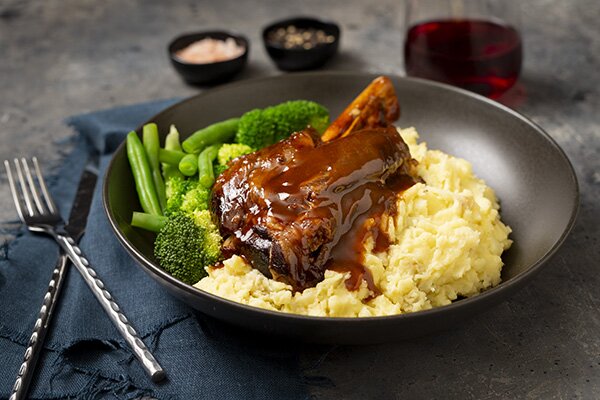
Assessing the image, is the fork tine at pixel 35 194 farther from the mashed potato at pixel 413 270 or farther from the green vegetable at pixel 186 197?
the mashed potato at pixel 413 270

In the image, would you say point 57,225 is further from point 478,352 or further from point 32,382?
point 478,352

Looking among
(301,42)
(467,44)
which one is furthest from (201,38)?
(467,44)

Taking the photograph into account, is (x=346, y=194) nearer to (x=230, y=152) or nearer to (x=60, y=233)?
(x=230, y=152)

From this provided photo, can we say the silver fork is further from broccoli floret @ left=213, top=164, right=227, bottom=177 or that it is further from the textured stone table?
broccoli floret @ left=213, top=164, right=227, bottom=177

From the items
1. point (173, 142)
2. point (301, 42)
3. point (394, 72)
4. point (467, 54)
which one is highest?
point (173, 142)

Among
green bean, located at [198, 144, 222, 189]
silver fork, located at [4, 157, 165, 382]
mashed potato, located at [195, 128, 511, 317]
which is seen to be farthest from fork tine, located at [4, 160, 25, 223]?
mashed potato, located at [195, 128, 511, 317]

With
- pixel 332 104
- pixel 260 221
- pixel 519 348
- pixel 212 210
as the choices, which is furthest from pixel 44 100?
pixel 519 348
